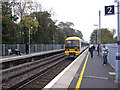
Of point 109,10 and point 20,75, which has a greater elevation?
point 109,10

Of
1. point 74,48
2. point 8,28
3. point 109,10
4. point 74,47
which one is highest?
point 8,28

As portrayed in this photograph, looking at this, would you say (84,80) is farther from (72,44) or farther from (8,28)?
(8,28)

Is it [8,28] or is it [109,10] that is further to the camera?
[8,28]

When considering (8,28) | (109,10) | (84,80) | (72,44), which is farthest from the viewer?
(8,28)

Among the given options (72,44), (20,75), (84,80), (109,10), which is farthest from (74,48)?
(84,80)

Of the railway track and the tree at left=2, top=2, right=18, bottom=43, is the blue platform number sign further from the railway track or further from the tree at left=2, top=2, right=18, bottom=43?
the tree at left=2, top=2, right=18, bottom=43

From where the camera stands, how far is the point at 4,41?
63.7 ft

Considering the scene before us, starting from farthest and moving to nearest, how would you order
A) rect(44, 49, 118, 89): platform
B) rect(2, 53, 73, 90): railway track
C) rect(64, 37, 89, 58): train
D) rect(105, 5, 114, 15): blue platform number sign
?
rect(64, 37, 89, 58): train
rect(2, 53, 73, 90): railway track
rect(105, 5, 114, 15): blue platform number sign
rect(44, 49, 118, 89): platform

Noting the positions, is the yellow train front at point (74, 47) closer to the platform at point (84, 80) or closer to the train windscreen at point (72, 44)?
the train windscreen at point (72, 44)

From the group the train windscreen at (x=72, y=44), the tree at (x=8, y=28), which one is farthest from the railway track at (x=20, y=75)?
the tree at (x=8, y=28)

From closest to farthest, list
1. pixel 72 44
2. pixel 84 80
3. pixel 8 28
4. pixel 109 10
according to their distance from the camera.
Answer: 1. pixel 84 80
2. pixel 109 10
3. pixel 72 44
4. pixel 8 28

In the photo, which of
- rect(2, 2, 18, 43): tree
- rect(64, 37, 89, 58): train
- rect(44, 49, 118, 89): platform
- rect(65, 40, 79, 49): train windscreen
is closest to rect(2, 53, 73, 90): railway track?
rect(44, 49, 118, 89): platform

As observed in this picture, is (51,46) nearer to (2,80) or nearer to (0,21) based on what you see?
(0,21)

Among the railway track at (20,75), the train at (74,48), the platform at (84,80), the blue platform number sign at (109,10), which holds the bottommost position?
the railway track at (20,75)
